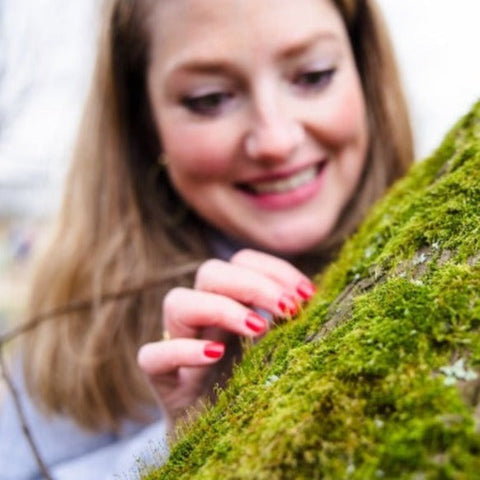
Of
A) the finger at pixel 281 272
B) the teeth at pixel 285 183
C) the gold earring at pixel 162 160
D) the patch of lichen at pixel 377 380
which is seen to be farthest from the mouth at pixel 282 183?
the patch of lichen at pixel 377 380

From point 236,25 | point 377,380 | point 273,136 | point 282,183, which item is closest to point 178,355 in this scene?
point 377,380

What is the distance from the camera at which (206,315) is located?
1.71 metres

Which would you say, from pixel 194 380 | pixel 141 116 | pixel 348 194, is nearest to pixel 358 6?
pixel 348 194

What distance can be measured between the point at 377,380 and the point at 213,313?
36.4 inches

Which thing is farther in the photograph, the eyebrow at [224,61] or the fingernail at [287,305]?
the eyebrow at [224,61]

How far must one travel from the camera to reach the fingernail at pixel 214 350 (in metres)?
1.62

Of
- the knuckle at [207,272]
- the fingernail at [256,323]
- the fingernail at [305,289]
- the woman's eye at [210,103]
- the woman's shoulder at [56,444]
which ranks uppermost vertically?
the woman's eye at [210,103]

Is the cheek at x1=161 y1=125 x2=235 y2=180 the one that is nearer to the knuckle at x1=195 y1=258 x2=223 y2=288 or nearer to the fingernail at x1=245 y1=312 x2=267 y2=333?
the knuckle at x1=195 y1=258 x2=223 y2=288

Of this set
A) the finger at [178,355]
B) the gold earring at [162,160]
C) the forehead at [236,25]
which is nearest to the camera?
the finger at [178,355]

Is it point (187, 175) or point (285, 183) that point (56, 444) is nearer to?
point (187, 175)

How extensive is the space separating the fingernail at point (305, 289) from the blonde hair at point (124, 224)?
141 centimetres

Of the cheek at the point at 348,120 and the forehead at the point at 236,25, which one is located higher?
the forehead at the point at 236,25

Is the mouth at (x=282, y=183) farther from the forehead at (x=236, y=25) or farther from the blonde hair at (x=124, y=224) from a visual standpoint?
the forehead at (x=236, y=25)

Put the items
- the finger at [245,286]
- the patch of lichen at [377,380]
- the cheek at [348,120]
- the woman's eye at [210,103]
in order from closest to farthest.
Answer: the patch of lichen at [377,380] < the finger at [245,286] < the woman's eye at [210,103] < the cheek at [348,120]
